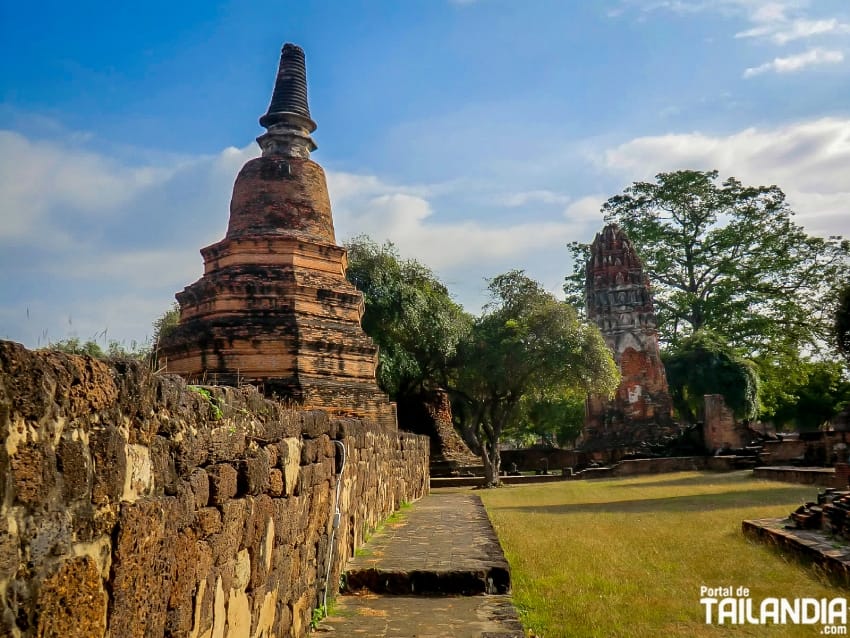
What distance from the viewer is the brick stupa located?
47.1ft

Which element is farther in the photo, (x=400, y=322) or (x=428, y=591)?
(x=400, y=322)

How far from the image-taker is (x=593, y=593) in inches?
219

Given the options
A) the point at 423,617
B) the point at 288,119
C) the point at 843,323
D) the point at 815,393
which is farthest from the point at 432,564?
the point at 815,393

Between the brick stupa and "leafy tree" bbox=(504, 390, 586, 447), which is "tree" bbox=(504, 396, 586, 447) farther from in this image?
the brick stupa

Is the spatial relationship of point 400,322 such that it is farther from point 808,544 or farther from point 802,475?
point 808,544

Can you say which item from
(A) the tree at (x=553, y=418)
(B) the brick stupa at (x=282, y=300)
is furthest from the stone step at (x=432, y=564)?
(A) the tree at (x=553, y=418)

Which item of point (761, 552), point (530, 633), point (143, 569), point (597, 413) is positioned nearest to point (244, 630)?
point (143, 569)

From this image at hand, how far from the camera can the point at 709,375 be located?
93.6ft

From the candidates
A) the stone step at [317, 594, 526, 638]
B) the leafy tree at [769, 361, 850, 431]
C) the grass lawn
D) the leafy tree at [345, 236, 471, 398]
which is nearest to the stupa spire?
the leafy tree at [345, 236, 471, 398]

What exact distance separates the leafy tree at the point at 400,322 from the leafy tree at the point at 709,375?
411 inches

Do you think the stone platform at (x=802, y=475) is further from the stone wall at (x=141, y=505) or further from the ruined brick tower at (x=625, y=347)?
the stone wall at (x=141, y=505)

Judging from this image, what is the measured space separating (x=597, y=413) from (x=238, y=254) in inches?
762

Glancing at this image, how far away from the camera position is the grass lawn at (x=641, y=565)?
4.79m

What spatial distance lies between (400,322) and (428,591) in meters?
18.6
